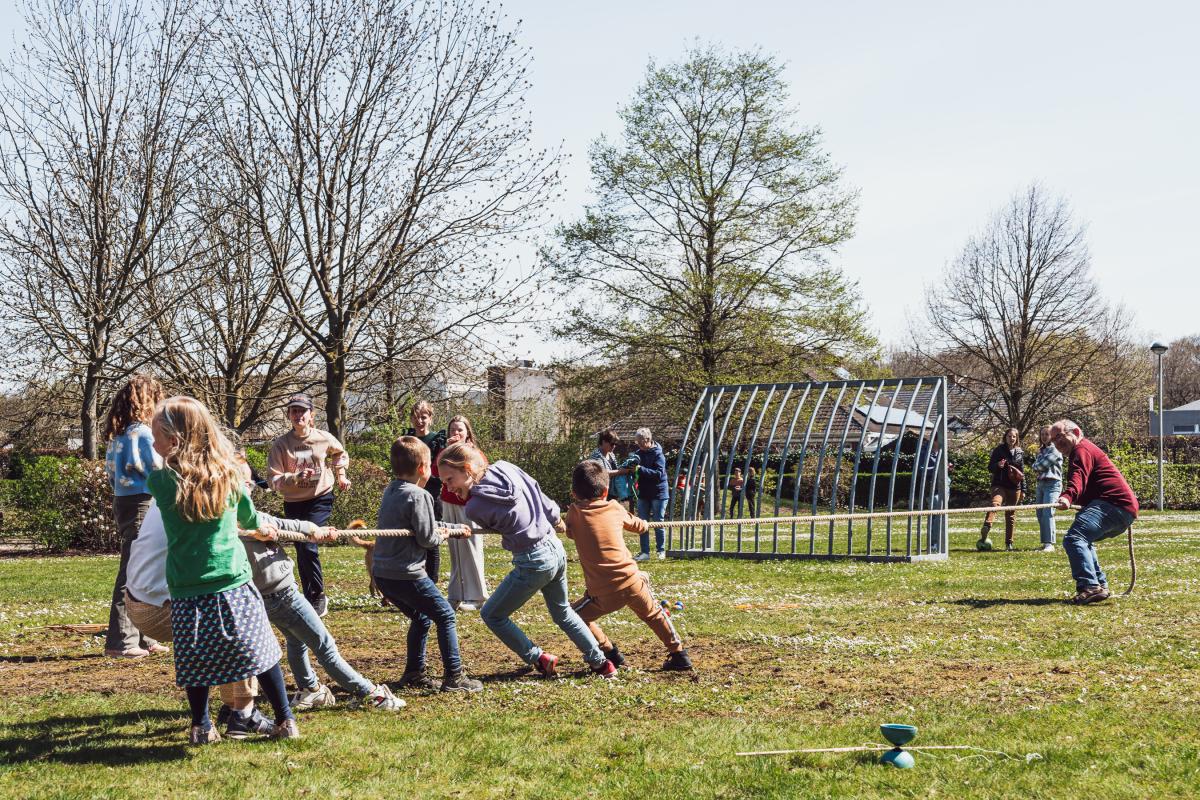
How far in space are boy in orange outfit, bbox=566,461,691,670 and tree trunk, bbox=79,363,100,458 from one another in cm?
1715

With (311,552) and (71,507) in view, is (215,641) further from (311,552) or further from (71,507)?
(71,507)

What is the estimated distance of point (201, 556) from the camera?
5.12m

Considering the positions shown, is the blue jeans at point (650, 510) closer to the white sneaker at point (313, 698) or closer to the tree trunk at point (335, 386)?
the tree trunk at point (335, 386)

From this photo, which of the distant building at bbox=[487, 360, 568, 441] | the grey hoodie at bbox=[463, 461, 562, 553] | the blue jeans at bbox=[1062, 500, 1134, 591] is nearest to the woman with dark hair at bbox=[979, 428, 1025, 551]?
the blue jeans at bbox=[1062, 500, 1134, 591]

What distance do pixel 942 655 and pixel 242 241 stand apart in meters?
19.0

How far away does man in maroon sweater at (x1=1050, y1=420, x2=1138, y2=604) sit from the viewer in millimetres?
10492

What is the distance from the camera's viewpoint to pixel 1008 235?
42125mm

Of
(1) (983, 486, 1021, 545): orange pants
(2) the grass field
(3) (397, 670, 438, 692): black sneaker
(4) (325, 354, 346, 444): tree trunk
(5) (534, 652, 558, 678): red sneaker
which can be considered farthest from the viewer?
(4) (325, 354, 346, 444): tree trunk

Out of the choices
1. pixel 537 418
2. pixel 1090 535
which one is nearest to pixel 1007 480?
pixel 1090 535

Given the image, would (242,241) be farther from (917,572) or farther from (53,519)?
(917,572)

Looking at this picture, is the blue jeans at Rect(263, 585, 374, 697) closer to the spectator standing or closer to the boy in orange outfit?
the boy in orange outfit

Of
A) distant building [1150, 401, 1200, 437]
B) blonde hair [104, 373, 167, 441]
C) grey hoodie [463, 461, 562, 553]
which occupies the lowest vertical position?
grey hoodie [463, 461, 562, 553]

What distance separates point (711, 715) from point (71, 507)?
15.3m

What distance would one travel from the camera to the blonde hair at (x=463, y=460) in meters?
6.76
